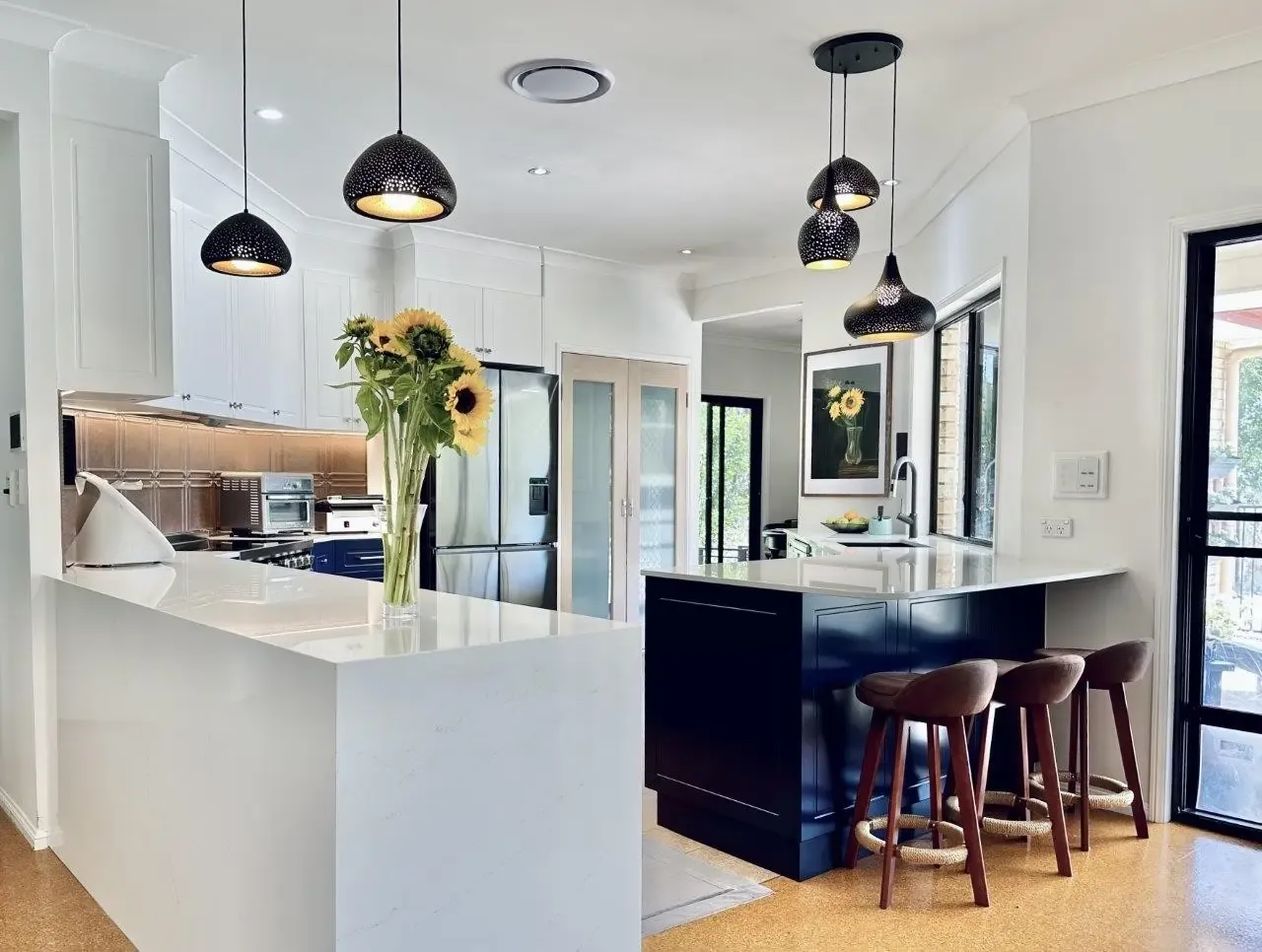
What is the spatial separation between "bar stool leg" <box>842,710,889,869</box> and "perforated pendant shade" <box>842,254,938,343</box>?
4.77 ft

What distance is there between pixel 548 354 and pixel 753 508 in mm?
3301

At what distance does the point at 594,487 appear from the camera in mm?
6527

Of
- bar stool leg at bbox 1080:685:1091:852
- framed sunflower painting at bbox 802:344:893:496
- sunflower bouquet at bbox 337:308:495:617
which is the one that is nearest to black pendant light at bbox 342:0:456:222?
sunflower bouquet at bbox 337:308:495:617

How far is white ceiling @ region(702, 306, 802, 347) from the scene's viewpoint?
7.60 meters

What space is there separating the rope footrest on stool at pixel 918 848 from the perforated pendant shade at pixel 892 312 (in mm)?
1734

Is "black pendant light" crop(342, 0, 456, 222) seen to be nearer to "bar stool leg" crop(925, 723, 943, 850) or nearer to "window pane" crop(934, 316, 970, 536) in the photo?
"bar stool leg" crop(925, 723, 943, 850)

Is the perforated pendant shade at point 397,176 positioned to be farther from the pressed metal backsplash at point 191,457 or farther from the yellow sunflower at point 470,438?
the pressed metal backsplash at point 191,457

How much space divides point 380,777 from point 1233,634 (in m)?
3.11

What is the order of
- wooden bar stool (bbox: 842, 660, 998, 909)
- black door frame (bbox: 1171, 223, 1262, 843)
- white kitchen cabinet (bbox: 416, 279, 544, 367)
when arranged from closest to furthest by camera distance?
1. wooden bar stool (bbox: 842, 660, 998, 909)
2. black door frame (bbox: 1171, 223, 1262, 843)
3. white kitchen cabinet (bbox: 416, 279, 544, 367)

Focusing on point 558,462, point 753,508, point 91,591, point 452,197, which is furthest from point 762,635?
point 753,508

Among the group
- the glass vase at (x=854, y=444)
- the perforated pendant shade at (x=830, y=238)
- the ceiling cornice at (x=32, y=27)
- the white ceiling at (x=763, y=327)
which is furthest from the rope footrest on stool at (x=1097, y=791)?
the white ceiling at (x=763, y=327)

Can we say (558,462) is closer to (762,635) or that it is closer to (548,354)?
(548,354)

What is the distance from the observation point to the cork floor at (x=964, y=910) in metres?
2.49

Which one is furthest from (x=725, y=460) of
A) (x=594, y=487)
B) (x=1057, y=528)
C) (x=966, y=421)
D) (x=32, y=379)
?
(x=32, y=379)
